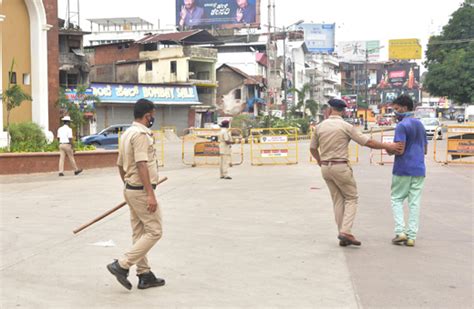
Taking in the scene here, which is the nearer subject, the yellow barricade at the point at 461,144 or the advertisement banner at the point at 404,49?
the yellow barricade at the point at 461,144

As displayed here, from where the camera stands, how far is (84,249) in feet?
24.3

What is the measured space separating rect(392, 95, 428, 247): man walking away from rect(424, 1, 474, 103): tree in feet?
157

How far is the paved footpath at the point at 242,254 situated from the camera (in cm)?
541

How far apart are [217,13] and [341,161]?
216ft

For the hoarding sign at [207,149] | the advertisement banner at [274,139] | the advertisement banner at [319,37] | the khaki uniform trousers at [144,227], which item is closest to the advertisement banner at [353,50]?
the advertisement banner at [319,37]

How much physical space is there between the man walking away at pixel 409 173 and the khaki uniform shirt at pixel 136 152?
3.22 m

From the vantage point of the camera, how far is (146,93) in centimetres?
4894

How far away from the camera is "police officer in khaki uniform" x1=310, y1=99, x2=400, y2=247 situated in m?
7.31

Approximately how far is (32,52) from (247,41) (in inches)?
2040

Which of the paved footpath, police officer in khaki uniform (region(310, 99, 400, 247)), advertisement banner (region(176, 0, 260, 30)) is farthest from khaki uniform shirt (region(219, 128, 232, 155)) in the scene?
advertisement banner (region(176, 0, 260, 30))

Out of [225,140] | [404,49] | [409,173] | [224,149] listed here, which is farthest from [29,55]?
[404,49]

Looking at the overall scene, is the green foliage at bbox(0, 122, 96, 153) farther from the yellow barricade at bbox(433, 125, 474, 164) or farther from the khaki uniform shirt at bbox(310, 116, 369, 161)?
the khaki uniform shirt at bbox(310, 116, 369, 161)

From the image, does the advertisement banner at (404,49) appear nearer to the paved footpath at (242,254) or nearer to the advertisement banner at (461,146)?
the advertisement banner at (461,146)

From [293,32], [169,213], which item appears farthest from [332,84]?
[169,213]
